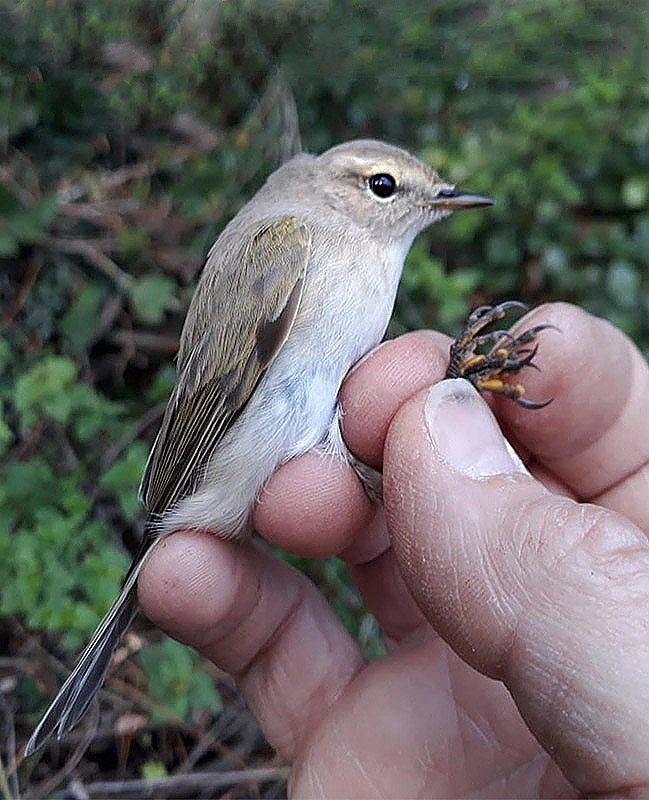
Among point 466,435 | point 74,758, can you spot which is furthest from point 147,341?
point 466,435

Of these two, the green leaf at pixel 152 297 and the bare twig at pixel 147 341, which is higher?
the green leaf at pixel 152 297

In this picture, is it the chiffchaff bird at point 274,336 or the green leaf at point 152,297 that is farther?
the green leaf at point 152,297

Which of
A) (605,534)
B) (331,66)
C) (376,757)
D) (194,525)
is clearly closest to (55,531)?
(194,525)

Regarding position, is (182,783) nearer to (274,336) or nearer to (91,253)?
(274,336)

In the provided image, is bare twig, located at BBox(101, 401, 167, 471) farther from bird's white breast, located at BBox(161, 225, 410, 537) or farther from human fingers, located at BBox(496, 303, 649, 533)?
human fingers, located at BBox(496, 303, 649, 533)

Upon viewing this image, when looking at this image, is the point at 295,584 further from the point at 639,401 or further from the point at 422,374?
the point at 639,401

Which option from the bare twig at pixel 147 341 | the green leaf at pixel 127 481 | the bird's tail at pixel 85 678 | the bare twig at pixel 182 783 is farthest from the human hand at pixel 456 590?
the bare twig at pixel 147 341

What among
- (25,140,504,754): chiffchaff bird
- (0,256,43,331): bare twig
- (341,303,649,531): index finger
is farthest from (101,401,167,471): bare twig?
(341,303,649,531): index finger

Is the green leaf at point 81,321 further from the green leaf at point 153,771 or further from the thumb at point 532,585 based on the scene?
the thumb at point 532,585
